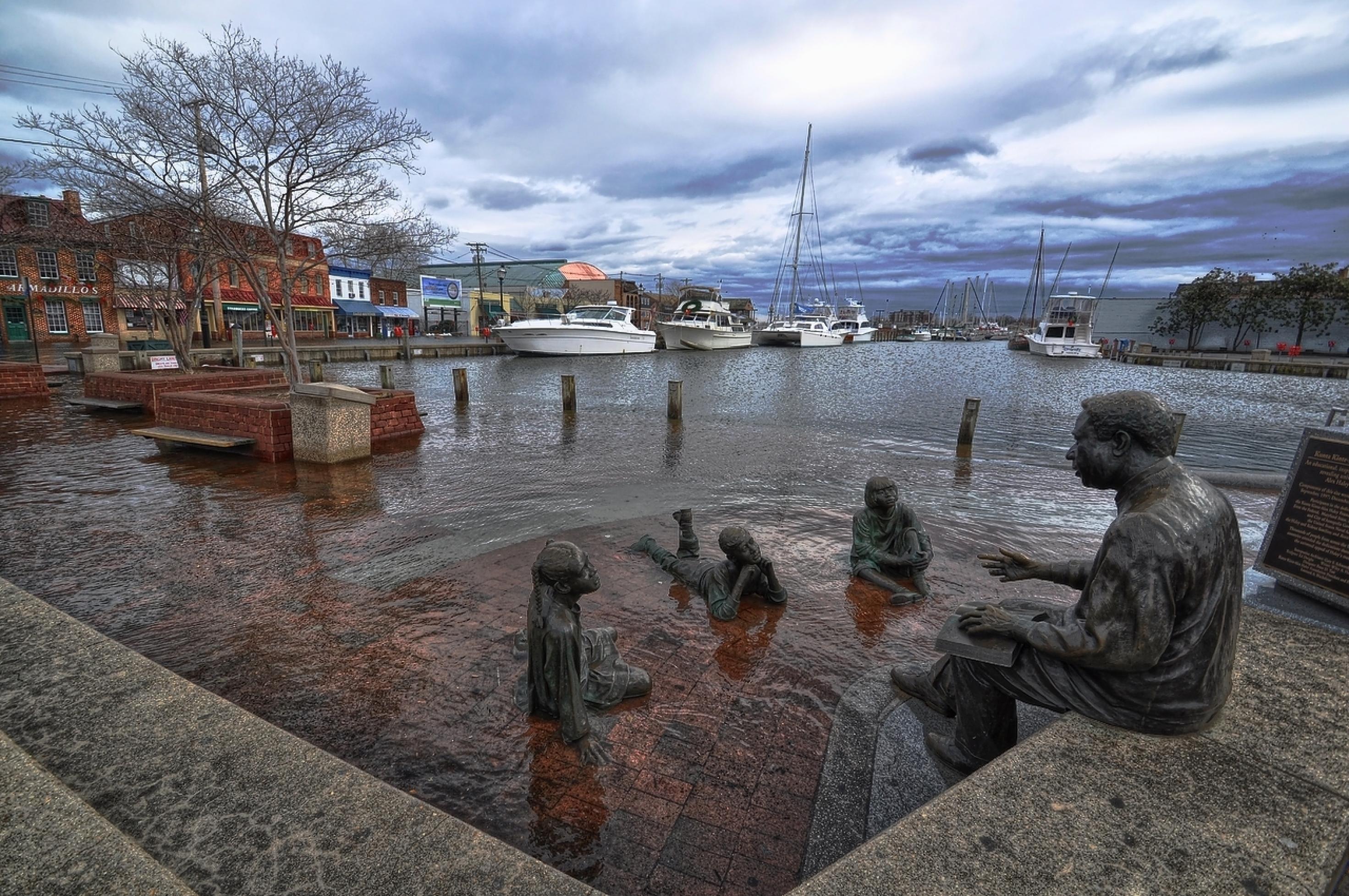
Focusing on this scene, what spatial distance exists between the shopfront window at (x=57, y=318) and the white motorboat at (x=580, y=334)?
23062 millimetres

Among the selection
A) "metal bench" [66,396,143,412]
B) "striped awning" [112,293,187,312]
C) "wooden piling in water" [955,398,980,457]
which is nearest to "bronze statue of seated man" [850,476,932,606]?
"wooden piling in water" [955,398,980,457]

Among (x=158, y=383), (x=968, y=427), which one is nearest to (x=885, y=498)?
(x=968, y=427)

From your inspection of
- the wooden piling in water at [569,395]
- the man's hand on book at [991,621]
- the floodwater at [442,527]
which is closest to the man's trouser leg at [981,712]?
the man's hand on book at [991,621]

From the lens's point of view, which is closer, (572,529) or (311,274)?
(572,529)

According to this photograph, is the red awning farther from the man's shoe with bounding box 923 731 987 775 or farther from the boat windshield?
the man's shoe with bounding box 923 731 987 775

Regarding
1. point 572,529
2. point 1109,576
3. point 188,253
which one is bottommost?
point 572,529

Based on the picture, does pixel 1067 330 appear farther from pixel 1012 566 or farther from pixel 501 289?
pixel 1012 566

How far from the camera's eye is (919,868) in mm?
1692

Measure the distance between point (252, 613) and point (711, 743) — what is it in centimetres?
367

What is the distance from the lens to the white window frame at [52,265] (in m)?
32.1

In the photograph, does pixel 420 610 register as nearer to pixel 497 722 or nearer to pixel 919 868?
pixel 497 722

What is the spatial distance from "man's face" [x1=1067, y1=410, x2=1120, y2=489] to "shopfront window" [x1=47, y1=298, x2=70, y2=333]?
4722 cm

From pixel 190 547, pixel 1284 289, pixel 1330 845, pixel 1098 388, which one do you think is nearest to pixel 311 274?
pixel 190 547

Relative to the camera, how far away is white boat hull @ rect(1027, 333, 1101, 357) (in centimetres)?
4781
